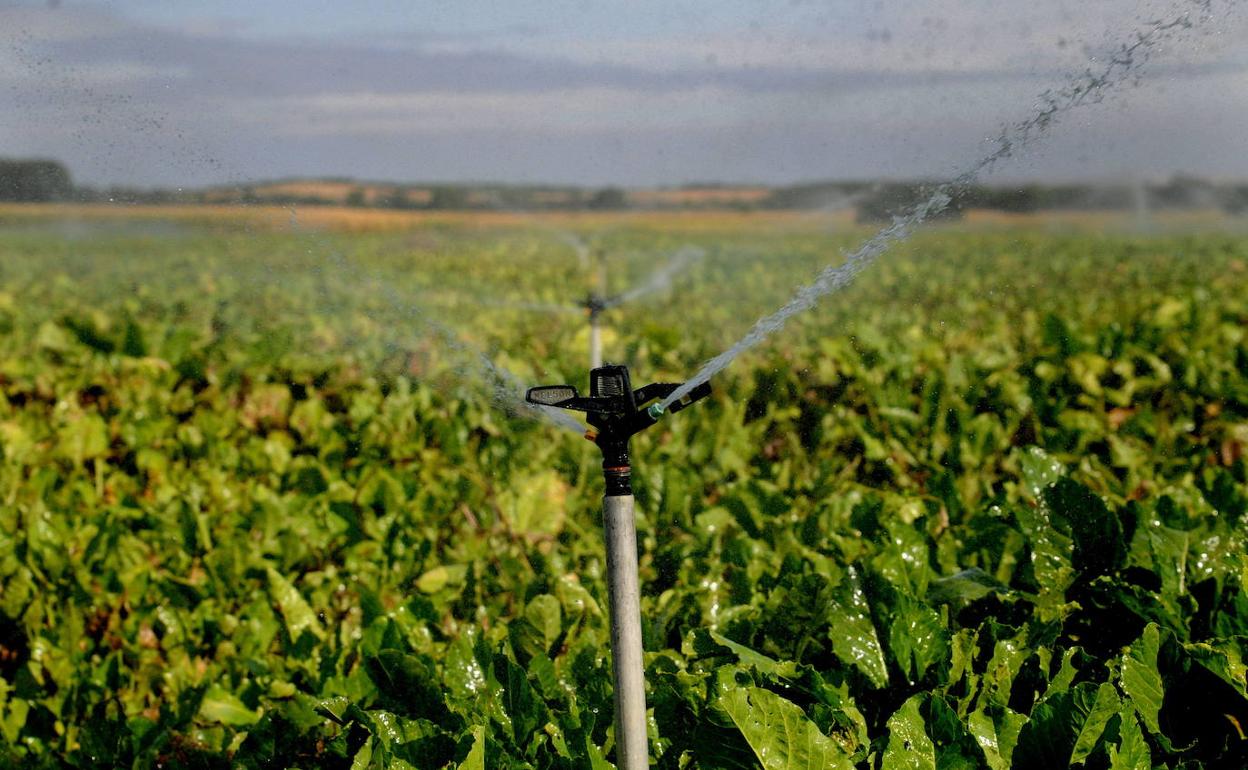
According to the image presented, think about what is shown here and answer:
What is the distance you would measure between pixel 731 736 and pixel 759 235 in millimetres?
27687

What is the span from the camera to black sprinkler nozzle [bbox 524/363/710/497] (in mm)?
1389

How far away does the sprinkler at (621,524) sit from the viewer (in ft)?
4.50

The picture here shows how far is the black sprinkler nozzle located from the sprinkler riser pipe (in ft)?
0.10

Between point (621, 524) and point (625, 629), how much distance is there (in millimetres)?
123

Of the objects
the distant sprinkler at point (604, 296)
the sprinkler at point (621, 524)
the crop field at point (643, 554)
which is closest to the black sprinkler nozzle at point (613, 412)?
the sprinkler at point (621, 524)

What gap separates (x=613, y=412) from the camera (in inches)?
55.4

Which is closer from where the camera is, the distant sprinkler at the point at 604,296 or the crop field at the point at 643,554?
the crop field at the point at 643,554

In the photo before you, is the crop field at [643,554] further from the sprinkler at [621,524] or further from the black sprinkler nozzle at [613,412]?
the black sprinkler nozzle at [613,412]

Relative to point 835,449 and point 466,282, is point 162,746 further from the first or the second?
point 466,282

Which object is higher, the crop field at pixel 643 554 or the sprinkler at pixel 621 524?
the sprinkler at pixel 621 524

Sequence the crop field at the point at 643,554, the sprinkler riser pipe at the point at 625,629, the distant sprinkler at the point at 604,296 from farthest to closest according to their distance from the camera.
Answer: the distant sprinkler at the point at 604,296
the crop field at the point at 643,554
the sprinkler riser pipe at the point at 625,629

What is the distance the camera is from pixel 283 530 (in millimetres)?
2988

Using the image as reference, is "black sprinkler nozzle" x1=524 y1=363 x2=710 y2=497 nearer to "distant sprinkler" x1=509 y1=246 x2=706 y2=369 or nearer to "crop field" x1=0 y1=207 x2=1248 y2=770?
"crop field" x1=0 y1=207 x2=1248 y2=770

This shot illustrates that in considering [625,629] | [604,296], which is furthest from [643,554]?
[604,296]
